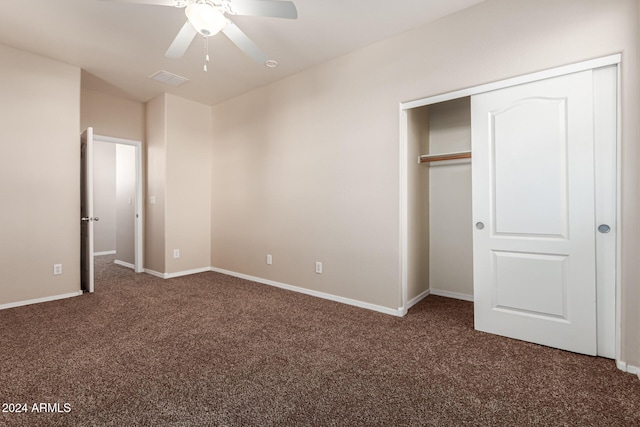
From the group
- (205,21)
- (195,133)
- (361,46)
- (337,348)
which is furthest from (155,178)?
(337,348)

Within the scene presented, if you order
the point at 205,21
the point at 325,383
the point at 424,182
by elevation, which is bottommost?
the point at 325,383

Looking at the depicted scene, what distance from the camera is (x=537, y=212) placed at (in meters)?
2.31

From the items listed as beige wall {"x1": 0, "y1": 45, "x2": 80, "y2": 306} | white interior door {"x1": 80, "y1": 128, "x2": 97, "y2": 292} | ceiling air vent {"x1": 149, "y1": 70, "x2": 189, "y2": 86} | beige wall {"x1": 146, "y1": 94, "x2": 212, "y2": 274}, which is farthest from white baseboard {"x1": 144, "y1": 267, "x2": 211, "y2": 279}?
ceiling air vent {"x1": 149, "y1": 70, "x2": 189, "y2": 86}

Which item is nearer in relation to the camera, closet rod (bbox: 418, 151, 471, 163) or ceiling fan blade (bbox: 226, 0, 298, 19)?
ceiling fan blade (bbox: 226, 0, 298, 19)

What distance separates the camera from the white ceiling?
258cm

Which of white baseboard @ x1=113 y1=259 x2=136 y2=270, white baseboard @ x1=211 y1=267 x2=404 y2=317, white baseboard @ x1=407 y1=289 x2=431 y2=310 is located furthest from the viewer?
white baseboard @ x1=113 y1=259 x2=136 y2=270

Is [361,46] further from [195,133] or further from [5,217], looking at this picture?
[5,217]

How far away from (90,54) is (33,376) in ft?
10.7

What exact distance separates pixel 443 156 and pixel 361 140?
978 mm

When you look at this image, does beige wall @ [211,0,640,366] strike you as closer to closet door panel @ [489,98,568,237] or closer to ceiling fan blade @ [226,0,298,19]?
closet door panel @ [489,98,568,237]

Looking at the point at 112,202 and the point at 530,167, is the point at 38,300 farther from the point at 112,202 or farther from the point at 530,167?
the point at 530,167

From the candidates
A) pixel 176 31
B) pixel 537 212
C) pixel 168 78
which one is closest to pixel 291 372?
pixel 537 212

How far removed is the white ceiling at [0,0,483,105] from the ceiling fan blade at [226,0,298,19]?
2.06 feet

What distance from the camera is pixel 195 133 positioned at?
16.3 ft
